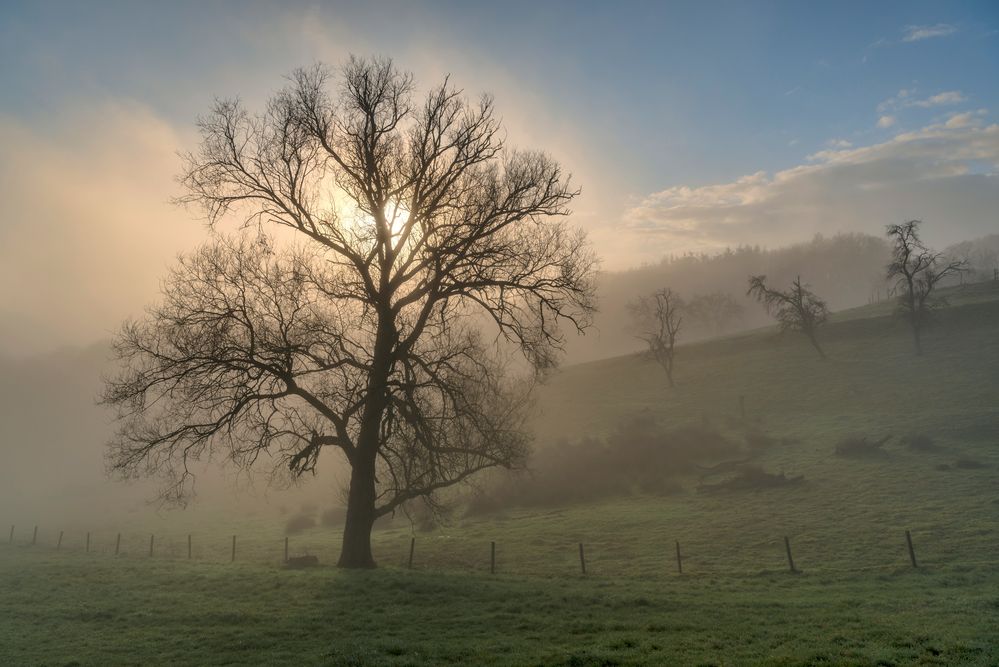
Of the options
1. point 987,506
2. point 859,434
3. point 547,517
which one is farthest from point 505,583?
point 859,434

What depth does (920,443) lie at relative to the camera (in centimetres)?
4188

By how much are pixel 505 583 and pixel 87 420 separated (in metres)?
154

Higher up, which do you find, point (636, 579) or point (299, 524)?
point (299, 524)

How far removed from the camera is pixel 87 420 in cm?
13512

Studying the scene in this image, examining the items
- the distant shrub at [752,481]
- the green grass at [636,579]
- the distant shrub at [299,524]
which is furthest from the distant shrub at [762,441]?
the distant shrub at [299,524]

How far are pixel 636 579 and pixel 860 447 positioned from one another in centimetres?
3133

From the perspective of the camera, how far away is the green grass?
34.7ft

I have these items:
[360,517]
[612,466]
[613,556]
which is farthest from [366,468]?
[612,466]

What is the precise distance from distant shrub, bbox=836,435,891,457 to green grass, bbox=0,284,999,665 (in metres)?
0.97

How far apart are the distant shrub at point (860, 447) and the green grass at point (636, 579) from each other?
974mm

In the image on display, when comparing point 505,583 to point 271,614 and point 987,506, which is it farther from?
point 987,506

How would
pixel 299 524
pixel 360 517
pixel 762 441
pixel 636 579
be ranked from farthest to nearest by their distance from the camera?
pixel 762 441 < pixel 299 524 < pixel 636 579 < pixel 360 517

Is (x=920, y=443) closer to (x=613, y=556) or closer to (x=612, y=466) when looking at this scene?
(x=612, y=466)

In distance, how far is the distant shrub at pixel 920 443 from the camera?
41.3 metres
